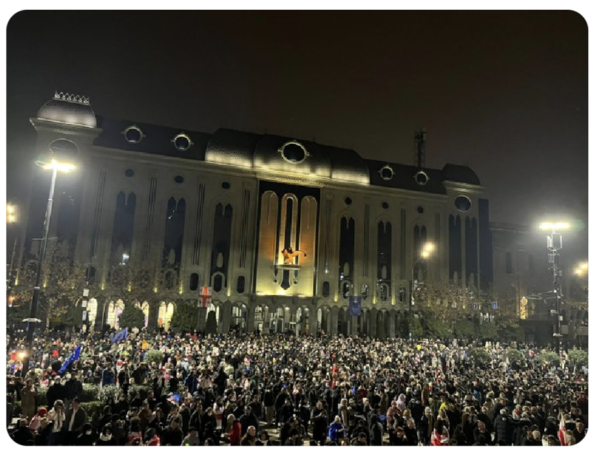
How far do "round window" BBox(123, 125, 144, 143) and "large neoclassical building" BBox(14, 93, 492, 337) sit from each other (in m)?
0.11

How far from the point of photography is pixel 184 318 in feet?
125

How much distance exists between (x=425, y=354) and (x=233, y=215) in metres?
23.6

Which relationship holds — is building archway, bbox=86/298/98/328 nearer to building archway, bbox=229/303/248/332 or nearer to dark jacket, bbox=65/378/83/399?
building archway, bbox=229/303/248/332

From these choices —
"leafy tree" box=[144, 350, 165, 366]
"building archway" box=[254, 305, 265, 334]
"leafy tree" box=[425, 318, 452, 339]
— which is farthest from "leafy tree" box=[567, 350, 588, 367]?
"building archway" box=[254, 305, 265, 334]

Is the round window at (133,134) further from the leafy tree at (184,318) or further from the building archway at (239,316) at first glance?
the building archway at (239,316)

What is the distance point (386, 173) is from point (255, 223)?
15.4 meters

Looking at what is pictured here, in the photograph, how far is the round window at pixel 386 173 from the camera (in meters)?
50.7

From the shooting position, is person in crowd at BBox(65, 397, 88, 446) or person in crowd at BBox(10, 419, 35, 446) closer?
person in crowd at BBox(10, 419, 35, 446)

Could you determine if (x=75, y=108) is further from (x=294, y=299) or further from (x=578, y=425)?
(x=578, y=425)

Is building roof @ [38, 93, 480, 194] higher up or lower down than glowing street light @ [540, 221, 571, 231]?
higher up

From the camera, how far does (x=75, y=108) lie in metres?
37.6

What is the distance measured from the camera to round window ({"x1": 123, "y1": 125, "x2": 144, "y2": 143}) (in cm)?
4209

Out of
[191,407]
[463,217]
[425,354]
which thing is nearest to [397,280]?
[463,217]

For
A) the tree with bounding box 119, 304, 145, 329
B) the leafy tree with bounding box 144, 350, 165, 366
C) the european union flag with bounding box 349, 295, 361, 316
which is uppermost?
the european union flag with bounding box 349, 295, 361, 316
